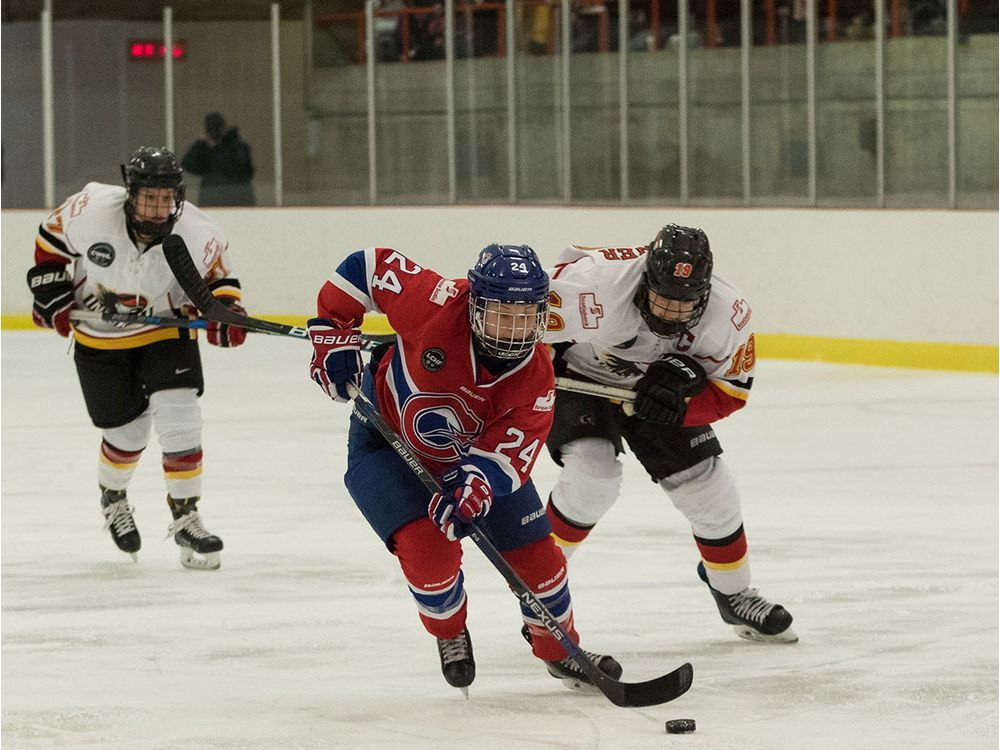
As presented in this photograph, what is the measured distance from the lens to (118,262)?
4375mm

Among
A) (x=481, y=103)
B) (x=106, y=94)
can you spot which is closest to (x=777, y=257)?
(x=481, y=103)

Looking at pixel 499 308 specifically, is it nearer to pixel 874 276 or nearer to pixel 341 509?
pixel 341 509

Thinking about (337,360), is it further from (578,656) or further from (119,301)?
(119,301)

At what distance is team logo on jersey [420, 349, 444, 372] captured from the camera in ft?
9.92

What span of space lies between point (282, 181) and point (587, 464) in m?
7.01

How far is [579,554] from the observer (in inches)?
173

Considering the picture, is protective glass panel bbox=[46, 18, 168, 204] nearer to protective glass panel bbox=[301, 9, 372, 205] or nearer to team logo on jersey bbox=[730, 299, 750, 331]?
protective glass panel bbox=[301, 9, 372, 205]

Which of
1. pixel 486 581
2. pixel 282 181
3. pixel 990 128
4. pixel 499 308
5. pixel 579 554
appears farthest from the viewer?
pixel 282 181

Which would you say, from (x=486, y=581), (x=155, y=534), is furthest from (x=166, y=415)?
(x=486, y=581)

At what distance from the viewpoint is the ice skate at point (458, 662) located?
3.12 meters

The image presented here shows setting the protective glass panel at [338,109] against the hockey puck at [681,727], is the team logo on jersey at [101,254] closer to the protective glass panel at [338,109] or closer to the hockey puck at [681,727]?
the hockey puck at [681,727]

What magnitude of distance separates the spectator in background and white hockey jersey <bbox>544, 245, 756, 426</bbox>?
23.1ft

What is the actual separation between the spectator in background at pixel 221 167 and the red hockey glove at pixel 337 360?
7.20 meters

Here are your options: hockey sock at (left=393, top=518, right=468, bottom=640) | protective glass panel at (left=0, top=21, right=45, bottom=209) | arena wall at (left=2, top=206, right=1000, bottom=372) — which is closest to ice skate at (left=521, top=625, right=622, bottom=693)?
hockey sock at (left=393, top=518, right=468, bottom=640)
